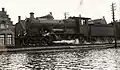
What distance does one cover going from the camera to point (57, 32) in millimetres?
38938

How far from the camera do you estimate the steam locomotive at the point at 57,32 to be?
35938mm

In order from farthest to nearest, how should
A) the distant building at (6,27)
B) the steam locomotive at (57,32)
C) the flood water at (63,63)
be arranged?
the distant building at (6,27), the steam locomotive at (57,32), the flood water at (63,63)

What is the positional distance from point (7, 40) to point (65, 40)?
36.7 ft

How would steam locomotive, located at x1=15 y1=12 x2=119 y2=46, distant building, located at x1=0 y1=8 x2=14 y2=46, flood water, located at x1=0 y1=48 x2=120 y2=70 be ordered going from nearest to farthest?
flood water, located at x1=0 y1=48 x2=120 y2=70
steam locomotive, located at x1=15 y1=12 x2=119 y2=46
distant building, located at x1=0 y1=8 x2=14 y2=46

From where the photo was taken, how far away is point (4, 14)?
137 feet

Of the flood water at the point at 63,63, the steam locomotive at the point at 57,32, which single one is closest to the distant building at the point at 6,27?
the steam locomotive at the point at 57,32

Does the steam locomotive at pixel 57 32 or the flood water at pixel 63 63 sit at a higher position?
the steam locomotive at pixel 57 32

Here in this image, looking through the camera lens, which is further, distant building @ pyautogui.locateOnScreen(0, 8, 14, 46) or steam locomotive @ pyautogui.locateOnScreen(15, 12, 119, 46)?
distant building @ pyautogui.locateOnScreen(0, 8, 14, 46)

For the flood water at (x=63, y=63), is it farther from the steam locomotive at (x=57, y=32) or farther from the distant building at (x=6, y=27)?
the distant building at (x=6, y=27)

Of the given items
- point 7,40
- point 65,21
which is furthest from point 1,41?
point 65,21

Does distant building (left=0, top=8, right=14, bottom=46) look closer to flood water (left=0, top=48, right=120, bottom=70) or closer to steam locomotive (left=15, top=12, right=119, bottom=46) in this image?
steam locomotive (left=15, top=12, right=119, bottom=46)

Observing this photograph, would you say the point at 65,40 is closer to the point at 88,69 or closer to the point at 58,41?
the point at 58,41

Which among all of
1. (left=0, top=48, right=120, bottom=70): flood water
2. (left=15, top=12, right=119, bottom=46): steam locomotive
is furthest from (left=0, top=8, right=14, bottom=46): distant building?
(left=0, top=48, right=120, bottom=70): flood water

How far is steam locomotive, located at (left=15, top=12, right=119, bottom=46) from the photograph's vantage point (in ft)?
118
